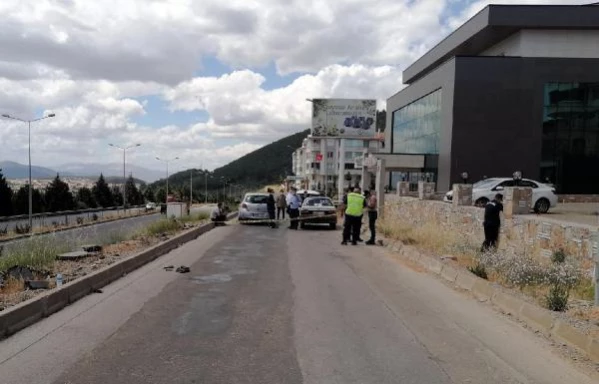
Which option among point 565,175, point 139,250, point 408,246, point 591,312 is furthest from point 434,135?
point 591,312

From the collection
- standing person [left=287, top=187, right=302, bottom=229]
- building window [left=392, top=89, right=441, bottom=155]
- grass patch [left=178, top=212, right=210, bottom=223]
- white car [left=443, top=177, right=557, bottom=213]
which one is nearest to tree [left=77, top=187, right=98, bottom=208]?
building window [left=392, top=89, right=441, bottom=155]

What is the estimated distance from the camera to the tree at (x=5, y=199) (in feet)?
172

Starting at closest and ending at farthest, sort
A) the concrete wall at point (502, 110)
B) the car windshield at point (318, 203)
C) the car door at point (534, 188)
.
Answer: the car door at point (534, 188) < the car windshield at point (318, 203) < the concrete wall at point (502, 110)

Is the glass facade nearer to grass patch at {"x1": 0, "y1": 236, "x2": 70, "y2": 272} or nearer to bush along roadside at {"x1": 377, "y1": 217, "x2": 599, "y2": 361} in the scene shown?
bush along roadside at {"x1": 377, "y1": 217, "x2": 599, "y2": 361}

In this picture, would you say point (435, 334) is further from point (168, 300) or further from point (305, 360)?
point (168, 300)

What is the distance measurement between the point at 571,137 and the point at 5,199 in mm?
46552

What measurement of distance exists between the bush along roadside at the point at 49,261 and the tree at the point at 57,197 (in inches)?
1844

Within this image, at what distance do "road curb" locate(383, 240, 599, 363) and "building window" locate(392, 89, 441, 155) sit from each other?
1476 inches

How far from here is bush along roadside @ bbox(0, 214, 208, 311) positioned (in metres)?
8.75

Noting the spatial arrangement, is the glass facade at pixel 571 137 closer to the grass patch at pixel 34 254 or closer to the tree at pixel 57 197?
the grass patch at pixel 34 254

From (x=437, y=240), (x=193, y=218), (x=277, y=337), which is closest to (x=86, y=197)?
(x=193, y=218)

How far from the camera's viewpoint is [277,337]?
6812 millimetres

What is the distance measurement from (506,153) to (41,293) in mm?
39507

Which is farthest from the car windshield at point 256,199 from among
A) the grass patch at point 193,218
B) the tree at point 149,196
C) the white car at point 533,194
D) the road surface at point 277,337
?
the tree at point 149,196
